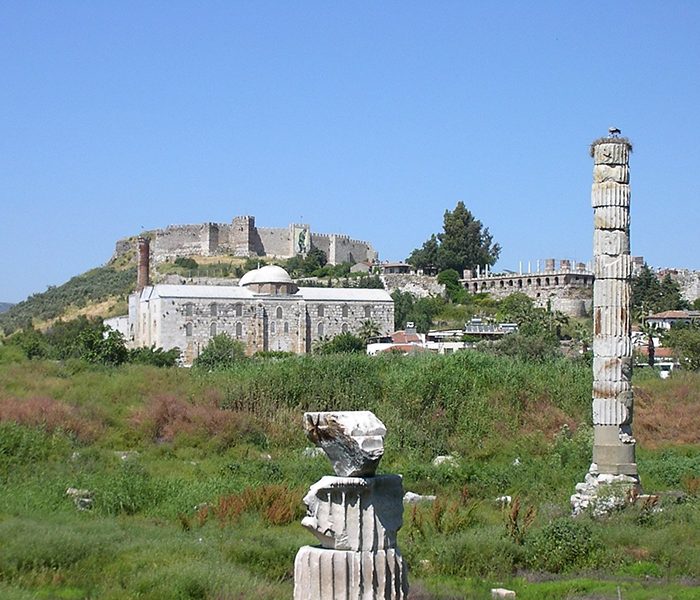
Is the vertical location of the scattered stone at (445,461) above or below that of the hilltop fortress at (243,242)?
below

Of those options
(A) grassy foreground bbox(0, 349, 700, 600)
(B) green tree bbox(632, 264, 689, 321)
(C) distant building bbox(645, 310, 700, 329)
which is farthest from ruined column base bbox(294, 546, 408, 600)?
(B) green tree bbox(632, 264, 689, 321)

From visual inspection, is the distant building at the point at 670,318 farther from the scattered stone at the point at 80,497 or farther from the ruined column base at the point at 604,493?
the scattered stone at the point at 80,497

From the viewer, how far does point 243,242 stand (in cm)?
9281

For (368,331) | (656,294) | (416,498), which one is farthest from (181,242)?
(416,498)

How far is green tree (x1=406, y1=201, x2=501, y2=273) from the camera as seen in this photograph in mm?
79562

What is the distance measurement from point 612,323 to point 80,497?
849cm

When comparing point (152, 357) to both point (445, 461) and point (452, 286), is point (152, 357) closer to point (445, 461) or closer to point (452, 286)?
point (445, 461)

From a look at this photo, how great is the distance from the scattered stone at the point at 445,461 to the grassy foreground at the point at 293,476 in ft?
1.09

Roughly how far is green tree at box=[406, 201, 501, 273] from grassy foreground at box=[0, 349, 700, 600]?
164 feet

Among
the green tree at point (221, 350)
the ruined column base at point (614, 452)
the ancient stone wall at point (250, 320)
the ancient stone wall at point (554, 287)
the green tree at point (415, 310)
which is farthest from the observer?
the ancient stone wall at point (554, 287)

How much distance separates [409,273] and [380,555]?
73437mm

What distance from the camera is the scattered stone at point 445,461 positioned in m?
19.0

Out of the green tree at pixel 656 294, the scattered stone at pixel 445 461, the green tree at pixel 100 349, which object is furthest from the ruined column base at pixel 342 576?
the green tree at pixel 656 294

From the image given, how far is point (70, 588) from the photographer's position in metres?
9.71
